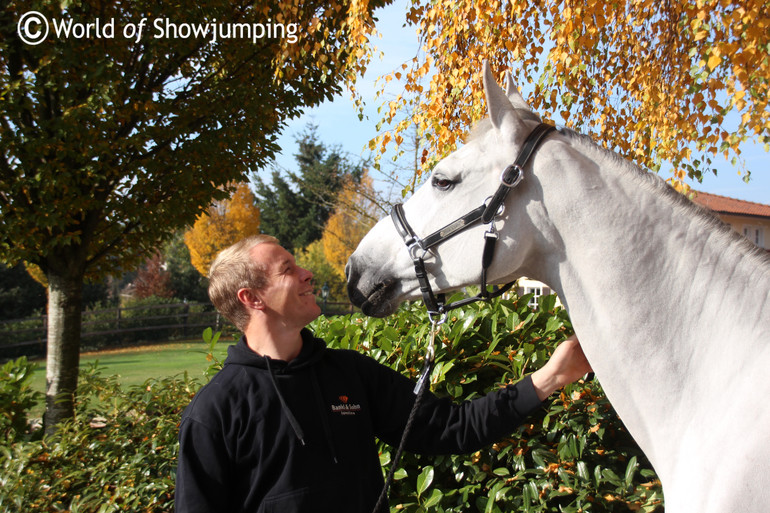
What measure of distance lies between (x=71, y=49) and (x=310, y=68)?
2225mm

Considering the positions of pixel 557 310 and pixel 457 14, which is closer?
pixel 557 310

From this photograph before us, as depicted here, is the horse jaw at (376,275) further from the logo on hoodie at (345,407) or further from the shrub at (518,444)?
the shrub at (518,444)

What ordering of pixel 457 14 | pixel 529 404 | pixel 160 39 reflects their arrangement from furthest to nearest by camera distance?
pixel 160 39 → pixel 457 14 → pixel 529 404

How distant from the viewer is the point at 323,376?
1.89 m

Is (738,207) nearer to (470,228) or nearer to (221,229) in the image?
(221,229)

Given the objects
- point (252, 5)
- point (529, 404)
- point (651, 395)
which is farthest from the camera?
point (252, 5)

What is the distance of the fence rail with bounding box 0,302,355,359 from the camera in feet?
55.2

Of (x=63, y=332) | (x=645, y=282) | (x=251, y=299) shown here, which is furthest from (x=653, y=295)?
(x=63, y=332)

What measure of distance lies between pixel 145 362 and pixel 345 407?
550 inches

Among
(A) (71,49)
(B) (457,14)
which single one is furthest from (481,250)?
(A) (71,49)

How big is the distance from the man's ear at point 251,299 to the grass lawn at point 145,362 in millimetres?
8310

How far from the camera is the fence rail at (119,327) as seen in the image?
16828mm

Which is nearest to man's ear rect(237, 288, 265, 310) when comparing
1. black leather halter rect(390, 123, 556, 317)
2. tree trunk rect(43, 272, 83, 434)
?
black leather halter rect(390, 123, 556, 317)

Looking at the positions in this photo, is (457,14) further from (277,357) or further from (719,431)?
(719,431)
